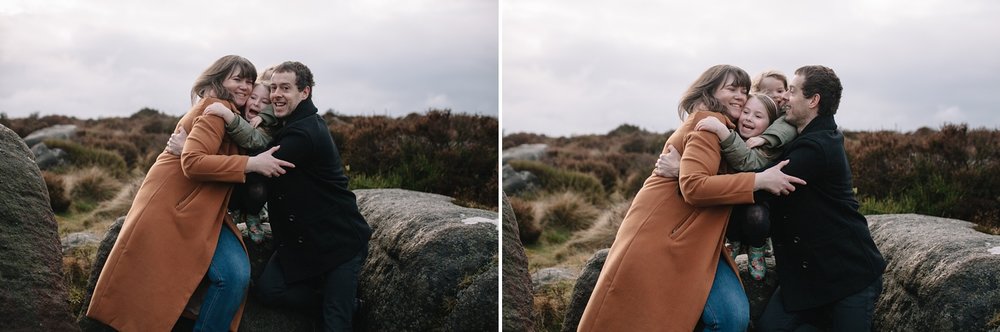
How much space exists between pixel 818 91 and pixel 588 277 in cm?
159

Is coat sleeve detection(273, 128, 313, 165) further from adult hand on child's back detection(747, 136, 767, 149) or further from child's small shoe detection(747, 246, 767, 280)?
child's small shoe detection(747, 246, 767, 280)

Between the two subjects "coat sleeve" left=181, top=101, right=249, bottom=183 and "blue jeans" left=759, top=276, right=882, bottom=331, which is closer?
"blue jeans" left=759, top=276, right=882, bottom=331

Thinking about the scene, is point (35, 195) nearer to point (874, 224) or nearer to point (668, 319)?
point (668, 319)

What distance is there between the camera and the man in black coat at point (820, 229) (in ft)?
13.6

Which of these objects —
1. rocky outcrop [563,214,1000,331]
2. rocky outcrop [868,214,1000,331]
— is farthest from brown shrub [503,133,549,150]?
rocky outcrop [868,214,1000,331]

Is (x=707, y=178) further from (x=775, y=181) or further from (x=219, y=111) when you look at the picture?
(x=219, y=111)

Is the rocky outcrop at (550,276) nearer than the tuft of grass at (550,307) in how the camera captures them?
No

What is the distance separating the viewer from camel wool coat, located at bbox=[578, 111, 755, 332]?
4207 millimetres

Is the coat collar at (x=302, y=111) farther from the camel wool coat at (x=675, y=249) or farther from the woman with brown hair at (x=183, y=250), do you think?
the camel wool coat at (x=675, y=249)

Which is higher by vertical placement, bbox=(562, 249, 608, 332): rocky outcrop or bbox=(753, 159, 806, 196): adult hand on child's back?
bbox=(753, 159, 806, 196): adult hand on child's back

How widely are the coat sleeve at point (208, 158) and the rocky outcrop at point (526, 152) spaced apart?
9.28 metres

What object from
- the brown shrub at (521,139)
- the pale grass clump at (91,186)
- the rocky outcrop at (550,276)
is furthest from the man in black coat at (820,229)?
the brown shrub at (521,139)

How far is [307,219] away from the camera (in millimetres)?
4684

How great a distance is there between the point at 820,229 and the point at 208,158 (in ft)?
9.51
